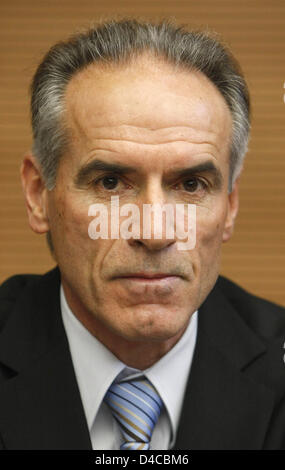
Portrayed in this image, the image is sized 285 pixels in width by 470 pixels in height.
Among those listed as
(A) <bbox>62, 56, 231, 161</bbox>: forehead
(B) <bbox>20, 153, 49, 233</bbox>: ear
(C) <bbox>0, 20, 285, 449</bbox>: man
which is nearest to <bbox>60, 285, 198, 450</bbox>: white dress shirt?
(C) <bbox>0, 20, 285, 449</bbox>: man

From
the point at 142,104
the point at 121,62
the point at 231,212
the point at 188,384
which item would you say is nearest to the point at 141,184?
the point at 142,104

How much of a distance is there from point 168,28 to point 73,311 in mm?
791

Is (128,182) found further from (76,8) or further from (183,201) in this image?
(76,8)

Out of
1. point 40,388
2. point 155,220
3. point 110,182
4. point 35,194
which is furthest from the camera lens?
point 35,194

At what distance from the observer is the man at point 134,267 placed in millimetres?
1586

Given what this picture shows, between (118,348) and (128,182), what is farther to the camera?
(118,348)

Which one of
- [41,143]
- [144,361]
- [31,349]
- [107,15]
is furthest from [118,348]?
[107,15]

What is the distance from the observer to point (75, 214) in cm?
166

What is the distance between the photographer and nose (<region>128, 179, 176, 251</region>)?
1521 millimetres

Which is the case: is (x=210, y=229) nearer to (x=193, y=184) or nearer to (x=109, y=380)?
(x=193, y=184)

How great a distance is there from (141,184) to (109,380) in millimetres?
515

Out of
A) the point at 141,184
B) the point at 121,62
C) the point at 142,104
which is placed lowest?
the point at 141,184

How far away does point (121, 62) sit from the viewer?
167 cm

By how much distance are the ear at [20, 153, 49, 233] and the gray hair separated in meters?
0.05
